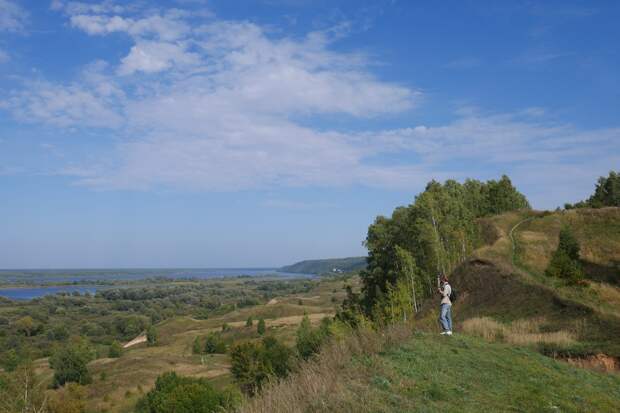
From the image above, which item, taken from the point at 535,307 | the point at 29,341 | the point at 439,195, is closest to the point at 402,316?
the point at 535,307

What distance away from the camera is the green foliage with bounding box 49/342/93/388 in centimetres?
8104

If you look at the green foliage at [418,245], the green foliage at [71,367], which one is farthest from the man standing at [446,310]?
the green foliage at [71,367]

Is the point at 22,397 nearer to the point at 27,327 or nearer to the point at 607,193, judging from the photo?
the point at 607,193

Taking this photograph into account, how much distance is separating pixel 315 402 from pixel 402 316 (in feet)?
78.3

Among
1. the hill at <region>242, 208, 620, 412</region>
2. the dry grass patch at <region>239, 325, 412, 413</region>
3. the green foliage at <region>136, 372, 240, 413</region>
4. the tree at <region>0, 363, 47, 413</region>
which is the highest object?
the dry grass patch at <region>239, 325, 412, 413</region>

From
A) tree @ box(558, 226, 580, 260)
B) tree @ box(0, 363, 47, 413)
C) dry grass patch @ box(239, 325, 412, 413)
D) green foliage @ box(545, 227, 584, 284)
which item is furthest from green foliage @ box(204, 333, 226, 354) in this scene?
dry grass patch @ box(239, 325, 412, 413)

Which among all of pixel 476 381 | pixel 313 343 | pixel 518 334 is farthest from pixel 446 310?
pixel 518 334

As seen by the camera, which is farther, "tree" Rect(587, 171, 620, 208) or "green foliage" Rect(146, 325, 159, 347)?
"green foliage" Rect(146, 325, 159, 347)

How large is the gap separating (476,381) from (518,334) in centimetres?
1128

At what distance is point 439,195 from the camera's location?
5525 cm

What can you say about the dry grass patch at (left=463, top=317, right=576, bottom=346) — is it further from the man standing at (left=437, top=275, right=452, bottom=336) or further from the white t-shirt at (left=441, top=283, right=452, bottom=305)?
the white t-shirt at (left=441, top=283, right=452, bottom=305)

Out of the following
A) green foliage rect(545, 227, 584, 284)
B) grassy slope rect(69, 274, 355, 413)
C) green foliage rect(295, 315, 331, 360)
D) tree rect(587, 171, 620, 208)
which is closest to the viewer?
green foliage rect(295, 315, 331, 360)

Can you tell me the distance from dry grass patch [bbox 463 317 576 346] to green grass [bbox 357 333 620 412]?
4.35 m

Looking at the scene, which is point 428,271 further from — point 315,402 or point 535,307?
point 315,402
